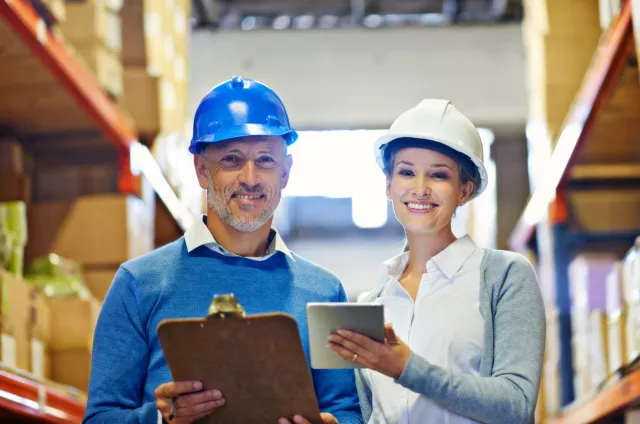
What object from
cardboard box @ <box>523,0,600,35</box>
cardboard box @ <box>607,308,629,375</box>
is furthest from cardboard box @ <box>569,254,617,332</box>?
cardboard box @ <box>523,0,600,35</box>

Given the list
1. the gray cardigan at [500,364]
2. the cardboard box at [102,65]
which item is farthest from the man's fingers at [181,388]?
the cardboard box at [102,65]

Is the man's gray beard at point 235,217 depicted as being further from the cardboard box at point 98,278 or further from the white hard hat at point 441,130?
the cardboard box at point 98,278

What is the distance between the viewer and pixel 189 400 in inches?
85.7

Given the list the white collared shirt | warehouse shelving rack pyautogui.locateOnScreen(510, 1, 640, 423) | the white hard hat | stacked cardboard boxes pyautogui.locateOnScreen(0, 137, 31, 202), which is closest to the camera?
the white collared shirt

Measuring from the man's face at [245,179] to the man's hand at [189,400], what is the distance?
0.52 m

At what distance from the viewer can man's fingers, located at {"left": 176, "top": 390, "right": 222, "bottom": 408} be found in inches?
85.6

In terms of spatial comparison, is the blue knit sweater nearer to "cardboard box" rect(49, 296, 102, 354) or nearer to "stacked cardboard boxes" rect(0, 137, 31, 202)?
"cardboard box" rect(49, 296, 102, 354)

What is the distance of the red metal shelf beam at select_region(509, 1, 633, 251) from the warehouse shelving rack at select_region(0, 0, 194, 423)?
225 centimetres

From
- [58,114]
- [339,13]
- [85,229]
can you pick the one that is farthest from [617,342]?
[339,13]

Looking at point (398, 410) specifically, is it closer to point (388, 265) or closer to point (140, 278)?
point (388, 265)

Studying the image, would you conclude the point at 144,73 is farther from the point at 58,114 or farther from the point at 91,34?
the point at 58,114

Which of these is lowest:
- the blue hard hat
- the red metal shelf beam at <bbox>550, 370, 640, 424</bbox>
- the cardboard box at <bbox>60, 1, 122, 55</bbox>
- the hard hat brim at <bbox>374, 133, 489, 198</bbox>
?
the red metal shelf beam at <bbox>550, 370, 640, 424</bbox>

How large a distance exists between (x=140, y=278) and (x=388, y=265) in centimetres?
61

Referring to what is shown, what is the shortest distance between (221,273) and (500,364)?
0.71 meters
